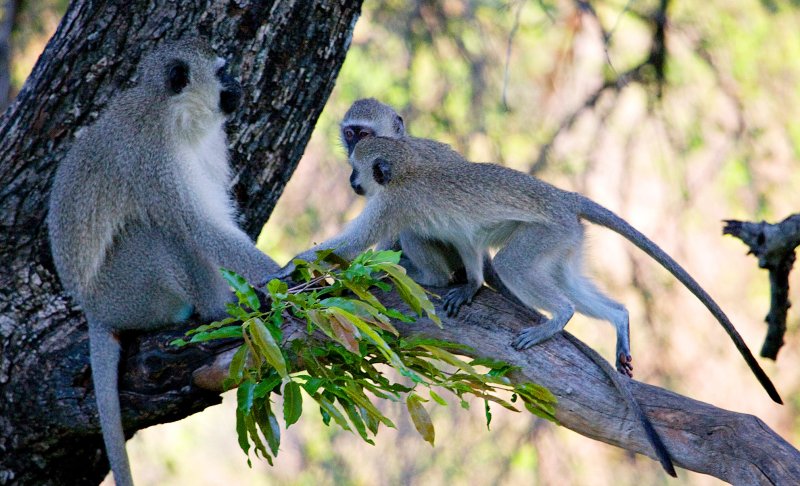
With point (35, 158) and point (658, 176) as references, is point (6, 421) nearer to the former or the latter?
point (35, 158)

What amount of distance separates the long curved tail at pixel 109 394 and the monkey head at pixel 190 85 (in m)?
0.91

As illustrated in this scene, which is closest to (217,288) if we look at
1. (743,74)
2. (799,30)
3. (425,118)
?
(425,118)

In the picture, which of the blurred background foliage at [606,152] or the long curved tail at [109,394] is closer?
the long curved tail at [109,394]

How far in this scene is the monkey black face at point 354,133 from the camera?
496 centimetres

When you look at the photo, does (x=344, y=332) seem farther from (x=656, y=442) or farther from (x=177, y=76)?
(x=177, y=76)

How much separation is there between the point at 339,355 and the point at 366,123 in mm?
2016

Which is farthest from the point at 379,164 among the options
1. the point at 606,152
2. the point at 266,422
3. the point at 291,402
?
the point at 606,152

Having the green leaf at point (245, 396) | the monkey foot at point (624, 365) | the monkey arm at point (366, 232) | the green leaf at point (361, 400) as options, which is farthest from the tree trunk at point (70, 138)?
the monkey foot at point (624, 365)

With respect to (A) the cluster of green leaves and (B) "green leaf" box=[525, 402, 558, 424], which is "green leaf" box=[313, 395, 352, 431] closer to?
(A) the cluster of green leaves

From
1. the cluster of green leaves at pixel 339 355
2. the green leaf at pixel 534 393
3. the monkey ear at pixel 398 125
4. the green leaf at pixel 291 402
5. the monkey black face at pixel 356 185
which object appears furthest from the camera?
the monkey ear at pixel 398 125

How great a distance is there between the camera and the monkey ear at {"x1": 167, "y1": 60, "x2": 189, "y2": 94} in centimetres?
391

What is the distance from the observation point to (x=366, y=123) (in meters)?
4.97

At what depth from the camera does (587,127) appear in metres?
7.82

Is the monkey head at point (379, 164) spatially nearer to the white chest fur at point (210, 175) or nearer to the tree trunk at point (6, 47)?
the white chest fur at point (210, 175)
